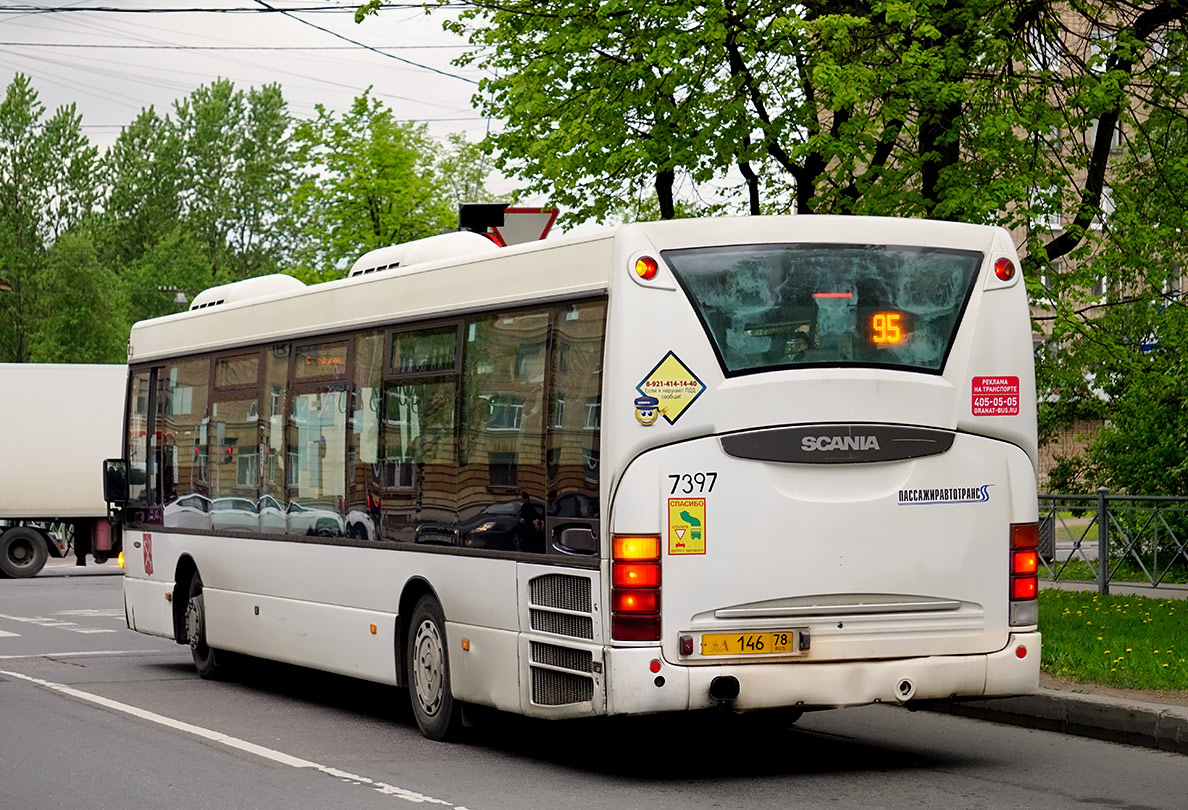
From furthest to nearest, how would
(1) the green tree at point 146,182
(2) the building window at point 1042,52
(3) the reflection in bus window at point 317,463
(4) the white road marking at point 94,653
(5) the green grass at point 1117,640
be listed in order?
(1) the green tree at point 146,182, (4) the white road marking at point 94,653, (2) the building window at point 1042,52, (3) the reflection in bus window at point 317,463, (5) the green grass at point 1117,640

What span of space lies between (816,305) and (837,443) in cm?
70

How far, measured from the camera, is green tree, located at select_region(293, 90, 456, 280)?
3662 centimetres

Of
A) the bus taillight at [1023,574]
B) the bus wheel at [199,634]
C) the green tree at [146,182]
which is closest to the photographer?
the bus taillight at [1023,574]

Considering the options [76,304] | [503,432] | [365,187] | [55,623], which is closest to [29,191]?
[76,304]

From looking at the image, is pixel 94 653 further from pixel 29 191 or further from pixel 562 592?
pixel 29 191

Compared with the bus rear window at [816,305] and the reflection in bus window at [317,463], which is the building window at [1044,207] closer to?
the reflection in bus window at [317,463]

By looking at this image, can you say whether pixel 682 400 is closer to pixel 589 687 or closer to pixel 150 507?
pixel 589 687

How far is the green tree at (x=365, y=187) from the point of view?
36.6 metres

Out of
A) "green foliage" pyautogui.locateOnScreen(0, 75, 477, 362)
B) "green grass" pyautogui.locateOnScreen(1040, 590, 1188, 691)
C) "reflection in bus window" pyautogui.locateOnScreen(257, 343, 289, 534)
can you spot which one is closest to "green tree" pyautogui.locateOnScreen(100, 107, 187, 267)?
"green foliage" pyautogui.locateOnScreen(0, 75, 477, 362)

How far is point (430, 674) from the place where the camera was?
1097cm

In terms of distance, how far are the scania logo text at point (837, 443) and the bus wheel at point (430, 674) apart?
272 cm

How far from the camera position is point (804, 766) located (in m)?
9.88

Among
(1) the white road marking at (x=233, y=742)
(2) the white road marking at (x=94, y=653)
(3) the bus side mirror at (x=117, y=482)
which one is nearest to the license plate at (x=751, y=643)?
(1) the white road marking at (x=233, y=742)

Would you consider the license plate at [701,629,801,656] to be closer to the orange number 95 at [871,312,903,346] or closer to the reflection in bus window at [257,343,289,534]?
the orange number 95 at [871,312,903,346]
